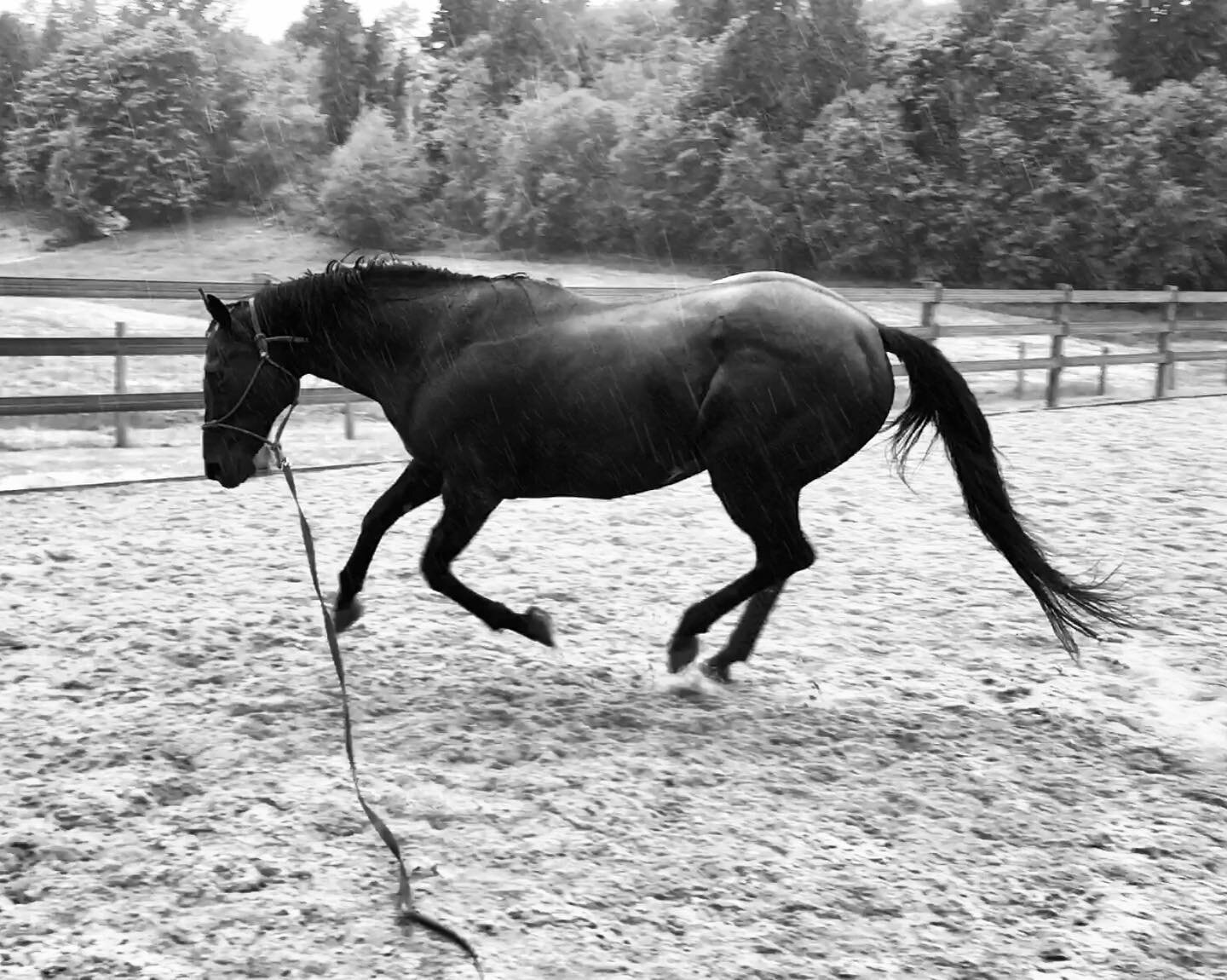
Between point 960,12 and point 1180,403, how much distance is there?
2416 centimetres

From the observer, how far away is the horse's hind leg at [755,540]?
3750mm

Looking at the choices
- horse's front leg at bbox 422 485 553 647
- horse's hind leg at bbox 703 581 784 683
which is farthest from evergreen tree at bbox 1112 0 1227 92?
horse's front leg at bbox 422 485 553 647

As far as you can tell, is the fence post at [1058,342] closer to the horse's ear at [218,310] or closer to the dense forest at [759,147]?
the horse's ear at [218,310]

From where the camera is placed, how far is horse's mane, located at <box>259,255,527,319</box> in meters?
3.99

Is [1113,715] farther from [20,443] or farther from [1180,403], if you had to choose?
[1180,403]

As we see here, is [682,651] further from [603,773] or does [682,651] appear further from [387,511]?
[387,511]

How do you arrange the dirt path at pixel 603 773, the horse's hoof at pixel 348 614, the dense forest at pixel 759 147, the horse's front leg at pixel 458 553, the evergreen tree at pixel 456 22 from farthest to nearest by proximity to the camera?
the evergreen tree at pixel 456 22 < the dense forest at pixel 759 147 < the horse's hoof at pixel 348 614 < the horse's front leg at pixel 458 553 < the dirt path at pixel 603 773

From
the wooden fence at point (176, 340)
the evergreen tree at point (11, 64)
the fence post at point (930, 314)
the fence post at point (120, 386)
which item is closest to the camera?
the wooden fence at point (176, 340)

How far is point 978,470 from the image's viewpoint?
400 centimetres

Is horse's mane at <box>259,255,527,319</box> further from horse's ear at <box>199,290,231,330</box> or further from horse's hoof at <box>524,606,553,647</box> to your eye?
horse's hoof at <box>524,606,553,647</box>

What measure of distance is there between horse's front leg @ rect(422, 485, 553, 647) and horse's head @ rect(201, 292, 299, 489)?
687 mm

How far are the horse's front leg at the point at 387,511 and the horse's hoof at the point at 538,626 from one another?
1.70ft

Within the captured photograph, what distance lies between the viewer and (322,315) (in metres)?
4.02

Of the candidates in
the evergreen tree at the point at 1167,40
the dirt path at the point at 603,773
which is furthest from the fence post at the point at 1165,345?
the evergreen tree at the point at 1167,40
